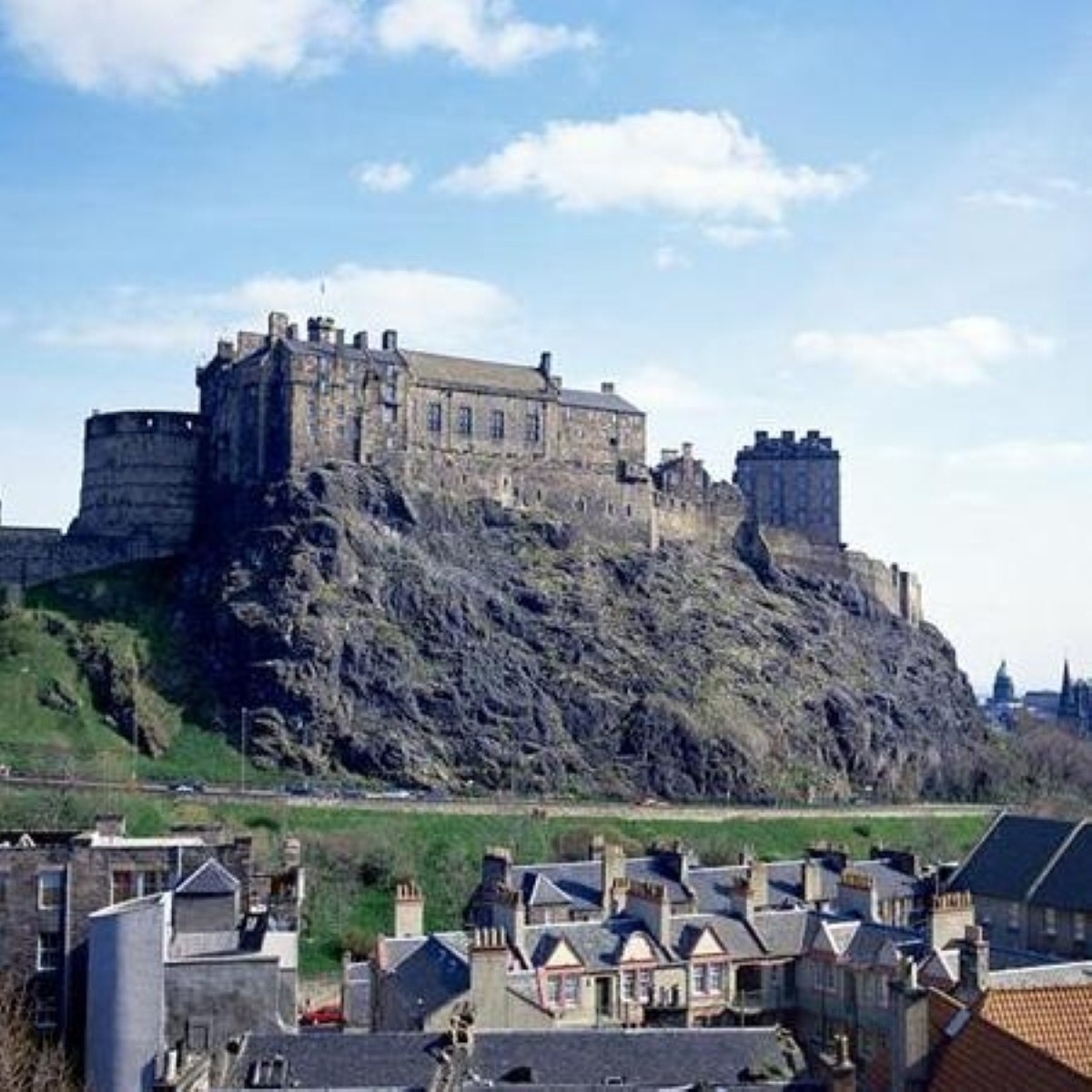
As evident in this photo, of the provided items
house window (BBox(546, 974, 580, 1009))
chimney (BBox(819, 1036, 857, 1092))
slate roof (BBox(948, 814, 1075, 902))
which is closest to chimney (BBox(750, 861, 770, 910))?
slate roof (BBox(948, 814, 1075, 902))

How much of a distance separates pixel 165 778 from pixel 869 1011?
47335 mm

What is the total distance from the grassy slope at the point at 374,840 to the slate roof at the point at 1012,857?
21.3 m

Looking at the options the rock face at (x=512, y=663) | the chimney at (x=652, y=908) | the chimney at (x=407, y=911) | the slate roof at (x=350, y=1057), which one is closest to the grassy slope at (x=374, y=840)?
the rock face at (x=512, y=663)

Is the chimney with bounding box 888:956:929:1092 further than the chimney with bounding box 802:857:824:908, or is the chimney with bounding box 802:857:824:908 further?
the chimney with bounding box 802:857:824:908

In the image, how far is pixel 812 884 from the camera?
1876 inches

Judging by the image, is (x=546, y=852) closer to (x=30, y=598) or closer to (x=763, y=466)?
(x=30, y=598)

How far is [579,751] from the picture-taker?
88375 millimetres

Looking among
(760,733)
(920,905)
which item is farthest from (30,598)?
(920,905)

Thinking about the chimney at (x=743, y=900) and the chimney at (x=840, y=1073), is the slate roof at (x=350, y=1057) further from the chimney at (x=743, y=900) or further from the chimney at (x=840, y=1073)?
the chimney at (x=743, y=900)

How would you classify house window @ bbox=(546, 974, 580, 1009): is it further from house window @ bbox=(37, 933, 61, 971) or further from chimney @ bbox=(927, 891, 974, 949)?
house window @ bbox=(37, 933, 61, 971)

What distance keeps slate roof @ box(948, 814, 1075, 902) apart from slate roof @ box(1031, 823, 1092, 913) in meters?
0.35

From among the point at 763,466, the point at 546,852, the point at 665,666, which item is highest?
the point at 763,466

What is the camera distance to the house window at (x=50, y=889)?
35.5m

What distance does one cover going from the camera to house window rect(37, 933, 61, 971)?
35.3m
